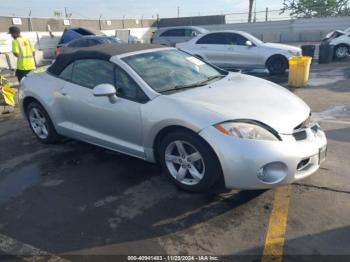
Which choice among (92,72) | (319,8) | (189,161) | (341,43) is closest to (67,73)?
(92,72)

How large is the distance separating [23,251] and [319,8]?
146 feet

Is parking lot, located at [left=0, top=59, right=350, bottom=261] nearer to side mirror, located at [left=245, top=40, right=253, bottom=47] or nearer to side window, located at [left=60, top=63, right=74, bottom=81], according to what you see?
side window, located at [left=60, top=63, right=74, bottom=81]

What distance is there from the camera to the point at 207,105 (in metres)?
3.62

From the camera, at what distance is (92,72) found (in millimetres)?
4645

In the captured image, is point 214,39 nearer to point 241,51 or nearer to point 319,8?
point 241,51

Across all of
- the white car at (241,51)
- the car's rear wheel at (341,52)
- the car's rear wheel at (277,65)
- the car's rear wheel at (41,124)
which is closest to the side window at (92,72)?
the car's rear wheel at (41,124)

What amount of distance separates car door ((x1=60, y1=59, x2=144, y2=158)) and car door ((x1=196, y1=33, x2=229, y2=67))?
325 inches

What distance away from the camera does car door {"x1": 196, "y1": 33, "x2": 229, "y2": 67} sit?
12.4 meters

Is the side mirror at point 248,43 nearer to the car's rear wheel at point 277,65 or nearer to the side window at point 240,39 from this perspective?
the side window at point 240,39

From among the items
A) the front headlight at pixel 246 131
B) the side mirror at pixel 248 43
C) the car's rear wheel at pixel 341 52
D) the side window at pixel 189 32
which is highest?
the front headlight at pixel 246 131

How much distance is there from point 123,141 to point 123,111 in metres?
0.41

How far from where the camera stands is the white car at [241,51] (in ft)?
38.5

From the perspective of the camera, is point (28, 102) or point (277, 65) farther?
point (277, 65)

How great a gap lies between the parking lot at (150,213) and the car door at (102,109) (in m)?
0.41
